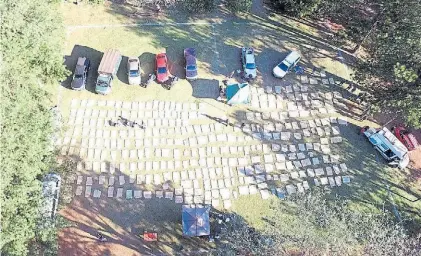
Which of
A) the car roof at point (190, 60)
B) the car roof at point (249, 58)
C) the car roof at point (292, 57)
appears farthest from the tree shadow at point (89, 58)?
the car roof at point (292, 57)

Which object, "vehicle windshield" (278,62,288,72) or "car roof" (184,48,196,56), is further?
"car roof" (184,48,196,56)

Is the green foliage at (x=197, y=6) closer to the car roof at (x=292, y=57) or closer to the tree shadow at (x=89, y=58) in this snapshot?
the car roof at (x=292, y=57)

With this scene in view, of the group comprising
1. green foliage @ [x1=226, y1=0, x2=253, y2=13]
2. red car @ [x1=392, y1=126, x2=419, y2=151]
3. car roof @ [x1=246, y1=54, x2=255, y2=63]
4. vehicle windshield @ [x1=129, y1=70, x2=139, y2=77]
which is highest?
green foliage @ [x1=226, y1=0, x2=253, y2=13]

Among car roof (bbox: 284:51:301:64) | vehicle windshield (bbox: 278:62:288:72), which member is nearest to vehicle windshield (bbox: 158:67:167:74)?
vehicle windshield (bbox: 278:62:288:72)

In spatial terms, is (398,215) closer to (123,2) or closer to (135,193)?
(135,193)

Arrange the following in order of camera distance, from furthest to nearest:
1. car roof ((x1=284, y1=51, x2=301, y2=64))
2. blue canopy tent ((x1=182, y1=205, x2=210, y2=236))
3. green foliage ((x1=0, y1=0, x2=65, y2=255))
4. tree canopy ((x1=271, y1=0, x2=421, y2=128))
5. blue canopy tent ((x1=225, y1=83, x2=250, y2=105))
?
1. car roof ((x1=284, y1=51, x2=301, y2=64))
2. blue canopy tent ((x1=225, y1=83, x2=250, y2=105))
3. tree canopy ((x1=271, y1=0, x2=421, y2=128))
4. blue canopy tent ((x1=182, y1=205, x2=210, y2=236))
5. green foliage ((x1=0, y1=0, x2=65, y2=255))

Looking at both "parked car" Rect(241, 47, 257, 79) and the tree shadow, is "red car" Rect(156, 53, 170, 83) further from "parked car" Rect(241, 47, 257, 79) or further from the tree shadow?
"parked car" Rect(241, 47, 257, 79)

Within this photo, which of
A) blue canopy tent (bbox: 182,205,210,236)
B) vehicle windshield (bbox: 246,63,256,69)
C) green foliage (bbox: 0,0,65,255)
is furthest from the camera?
vehicle windshield (bbox: 246,63,256,69)
